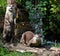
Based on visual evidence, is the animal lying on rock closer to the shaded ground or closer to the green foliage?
the shaded ground

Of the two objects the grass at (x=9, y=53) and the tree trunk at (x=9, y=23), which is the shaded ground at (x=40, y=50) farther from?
the tree trunk at (x=9, y=23)

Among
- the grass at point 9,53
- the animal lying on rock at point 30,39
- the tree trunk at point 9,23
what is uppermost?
the tree trunk at point 9,23

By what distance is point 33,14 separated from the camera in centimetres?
865

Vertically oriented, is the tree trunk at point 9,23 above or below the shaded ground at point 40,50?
above

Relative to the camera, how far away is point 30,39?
8008 mm

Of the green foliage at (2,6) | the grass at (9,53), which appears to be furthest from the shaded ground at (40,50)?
the green foliage at (2,6)

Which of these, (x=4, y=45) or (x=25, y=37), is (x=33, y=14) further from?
(x=4, y=45)

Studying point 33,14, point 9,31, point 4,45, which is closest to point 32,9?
point 33,14

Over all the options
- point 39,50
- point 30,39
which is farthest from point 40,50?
point 30,39

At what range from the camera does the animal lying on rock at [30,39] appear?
7.76 meters

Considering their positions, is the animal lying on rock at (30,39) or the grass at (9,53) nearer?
the grass at (9,53)

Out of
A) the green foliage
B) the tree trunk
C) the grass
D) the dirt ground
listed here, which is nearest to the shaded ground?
the dirt ground

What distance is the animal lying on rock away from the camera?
25.5 feet

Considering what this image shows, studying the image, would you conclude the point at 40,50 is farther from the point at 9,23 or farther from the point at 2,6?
the point at 2,6
